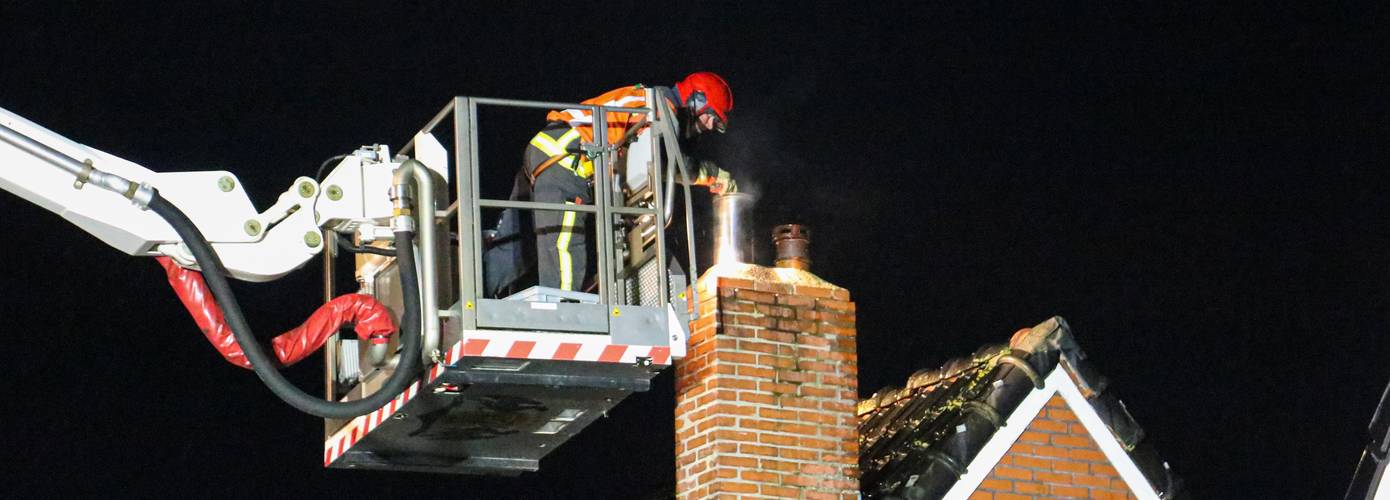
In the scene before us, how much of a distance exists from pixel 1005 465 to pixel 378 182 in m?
4.28

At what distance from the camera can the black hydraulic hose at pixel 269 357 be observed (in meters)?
10.2

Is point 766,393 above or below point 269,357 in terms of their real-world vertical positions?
below

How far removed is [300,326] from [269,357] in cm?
22

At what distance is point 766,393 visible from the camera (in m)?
12.1

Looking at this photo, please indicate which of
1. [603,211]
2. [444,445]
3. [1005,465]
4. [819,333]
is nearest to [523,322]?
[603,211]

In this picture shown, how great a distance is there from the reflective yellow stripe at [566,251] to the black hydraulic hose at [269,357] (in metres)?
0.80

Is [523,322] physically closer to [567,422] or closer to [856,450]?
[567,422]

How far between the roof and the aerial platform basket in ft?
7.06

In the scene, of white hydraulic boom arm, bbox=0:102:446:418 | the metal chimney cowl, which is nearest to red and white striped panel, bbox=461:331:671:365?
white hydraulic boom arm, bbox=0:102:446:418

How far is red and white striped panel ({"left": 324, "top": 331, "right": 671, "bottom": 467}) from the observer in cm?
1029

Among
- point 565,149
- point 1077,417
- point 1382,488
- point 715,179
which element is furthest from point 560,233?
point 1382,488

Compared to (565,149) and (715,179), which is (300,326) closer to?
(565,149)

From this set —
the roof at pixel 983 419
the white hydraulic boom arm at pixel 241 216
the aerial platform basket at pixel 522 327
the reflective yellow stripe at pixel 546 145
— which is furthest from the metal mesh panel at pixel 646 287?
the roof at pixel 983 419

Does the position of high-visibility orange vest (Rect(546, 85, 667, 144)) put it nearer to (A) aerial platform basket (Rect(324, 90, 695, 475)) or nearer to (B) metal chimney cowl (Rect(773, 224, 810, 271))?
(A) aerial platform basket (Rect(324, 90, 695, 475))
